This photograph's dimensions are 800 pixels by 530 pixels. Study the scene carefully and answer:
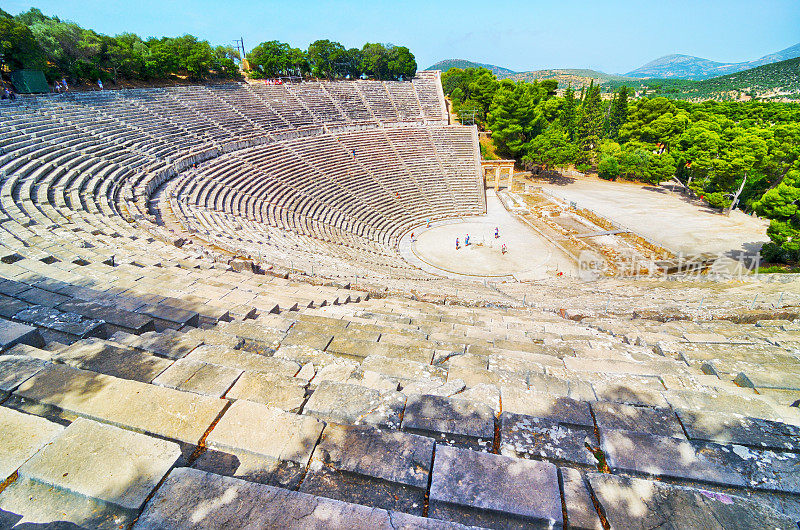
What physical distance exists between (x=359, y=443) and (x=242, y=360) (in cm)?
212

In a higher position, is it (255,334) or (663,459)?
(663,459)

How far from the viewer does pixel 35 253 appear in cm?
777

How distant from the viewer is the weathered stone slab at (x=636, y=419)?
322cm

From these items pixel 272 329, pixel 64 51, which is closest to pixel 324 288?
pixel 272 329

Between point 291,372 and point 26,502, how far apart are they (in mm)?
2172

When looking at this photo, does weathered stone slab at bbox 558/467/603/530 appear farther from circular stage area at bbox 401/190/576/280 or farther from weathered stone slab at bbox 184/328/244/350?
circular stage area at bbox 401/190/576/280

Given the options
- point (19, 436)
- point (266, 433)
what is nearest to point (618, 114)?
point (266, 433)

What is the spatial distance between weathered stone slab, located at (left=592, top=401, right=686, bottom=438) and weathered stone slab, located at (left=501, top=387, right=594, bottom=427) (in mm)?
116

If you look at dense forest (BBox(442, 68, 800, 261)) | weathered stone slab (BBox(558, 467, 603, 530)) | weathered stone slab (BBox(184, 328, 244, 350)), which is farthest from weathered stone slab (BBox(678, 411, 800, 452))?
dense forest (BBox(442, 68, 800, 261))

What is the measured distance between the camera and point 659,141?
1635 inches

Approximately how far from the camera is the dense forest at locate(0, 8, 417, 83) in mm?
25484

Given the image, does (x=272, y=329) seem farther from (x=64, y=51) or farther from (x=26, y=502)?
(x=64, y=51)

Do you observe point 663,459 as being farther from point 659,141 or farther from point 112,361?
point 659,141

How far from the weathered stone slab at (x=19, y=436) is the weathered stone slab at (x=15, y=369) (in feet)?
1.55
